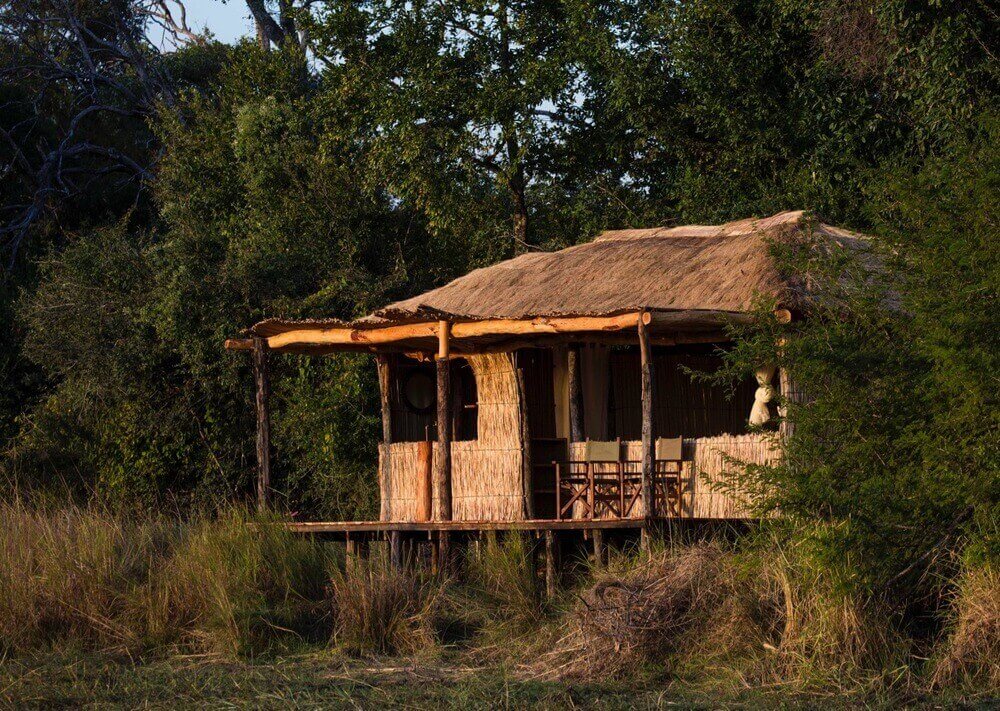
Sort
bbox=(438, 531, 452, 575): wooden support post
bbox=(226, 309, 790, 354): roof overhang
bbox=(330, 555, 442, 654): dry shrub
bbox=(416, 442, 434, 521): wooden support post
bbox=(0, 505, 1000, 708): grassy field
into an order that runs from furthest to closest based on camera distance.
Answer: bbox=(416, 442, 434, 521): wooden support post
bbox=(438, 531, 452, 575): wooden support post
bbox=(226, 309, 790, 354): roof overhang
bbox=(330, 555, 442, 654): dry shrub
bbox=(0, 505, 1000, 708): grassy field

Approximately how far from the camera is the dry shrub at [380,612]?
10148 millimetres

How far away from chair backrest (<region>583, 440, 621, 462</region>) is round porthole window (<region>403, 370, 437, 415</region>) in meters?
3.80

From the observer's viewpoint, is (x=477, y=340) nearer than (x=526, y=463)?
No

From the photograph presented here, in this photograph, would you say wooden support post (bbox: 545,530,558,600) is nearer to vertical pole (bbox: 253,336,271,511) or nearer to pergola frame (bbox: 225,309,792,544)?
pergola frame (bbox: 225,309,792,544)

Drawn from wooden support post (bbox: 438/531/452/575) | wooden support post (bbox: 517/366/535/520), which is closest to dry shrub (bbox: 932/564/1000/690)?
wooden support post (bbox: 517/366/535/520)

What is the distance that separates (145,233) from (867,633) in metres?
20.9

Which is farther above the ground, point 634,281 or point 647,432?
point 634,281

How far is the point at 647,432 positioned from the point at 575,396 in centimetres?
212

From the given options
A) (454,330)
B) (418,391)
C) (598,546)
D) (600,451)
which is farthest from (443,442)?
(418,391)

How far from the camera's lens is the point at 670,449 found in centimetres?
1210

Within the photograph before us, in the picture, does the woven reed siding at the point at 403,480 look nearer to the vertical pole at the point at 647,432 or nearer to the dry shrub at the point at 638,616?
the vertical pole at the point at 647,432

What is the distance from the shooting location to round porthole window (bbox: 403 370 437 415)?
16016 mm

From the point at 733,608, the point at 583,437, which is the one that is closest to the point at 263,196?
the point at 583,437

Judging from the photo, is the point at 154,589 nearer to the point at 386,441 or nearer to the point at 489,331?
the point at 489,331
